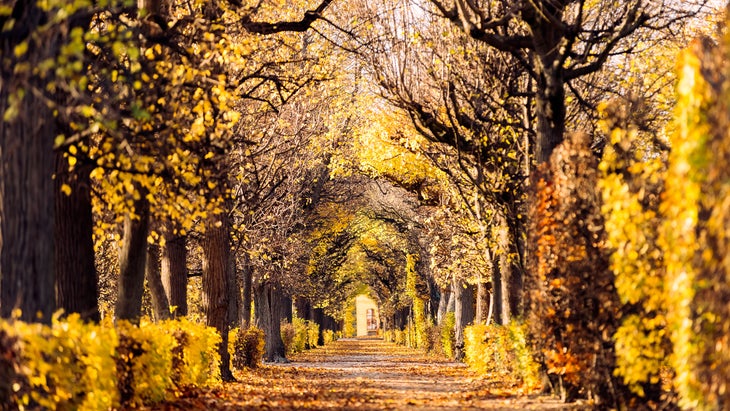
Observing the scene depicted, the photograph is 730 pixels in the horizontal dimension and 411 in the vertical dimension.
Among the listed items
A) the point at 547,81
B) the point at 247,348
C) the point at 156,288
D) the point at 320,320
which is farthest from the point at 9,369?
the point at 320,320

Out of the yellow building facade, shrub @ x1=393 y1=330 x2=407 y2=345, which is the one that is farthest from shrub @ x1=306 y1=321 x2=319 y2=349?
the yellow building facade

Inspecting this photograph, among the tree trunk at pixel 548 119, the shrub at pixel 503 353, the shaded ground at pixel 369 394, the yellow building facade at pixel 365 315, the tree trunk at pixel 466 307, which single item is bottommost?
the shaded ground at pixel 369 394

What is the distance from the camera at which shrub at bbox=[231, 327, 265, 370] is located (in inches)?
1101

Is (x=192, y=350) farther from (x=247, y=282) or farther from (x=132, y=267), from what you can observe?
(x=247, y=282)

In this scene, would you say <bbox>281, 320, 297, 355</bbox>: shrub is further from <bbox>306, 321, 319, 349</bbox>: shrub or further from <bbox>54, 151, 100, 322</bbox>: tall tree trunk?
<bbox>54, 151, 100, 322</bbox>: tall tree trunk

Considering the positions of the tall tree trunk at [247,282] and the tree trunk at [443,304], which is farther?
the tree trunk at [443,304]

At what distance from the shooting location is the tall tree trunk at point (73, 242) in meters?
12.3

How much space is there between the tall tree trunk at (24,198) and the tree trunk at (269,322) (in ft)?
87.8

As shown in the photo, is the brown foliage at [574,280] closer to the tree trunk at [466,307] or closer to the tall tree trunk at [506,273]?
the tall tree trunk at [506,273]

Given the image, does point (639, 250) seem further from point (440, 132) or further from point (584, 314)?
point (440, 132)

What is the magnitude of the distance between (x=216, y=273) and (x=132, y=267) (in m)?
6.62

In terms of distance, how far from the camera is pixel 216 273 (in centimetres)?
2111

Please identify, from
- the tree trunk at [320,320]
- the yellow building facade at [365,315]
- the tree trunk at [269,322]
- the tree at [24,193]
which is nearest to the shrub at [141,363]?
the tree at [24,193]

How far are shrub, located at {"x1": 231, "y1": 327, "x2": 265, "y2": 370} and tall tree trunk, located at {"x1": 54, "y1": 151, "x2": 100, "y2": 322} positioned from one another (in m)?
14.9
